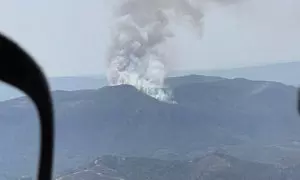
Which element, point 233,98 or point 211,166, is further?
point 233,98

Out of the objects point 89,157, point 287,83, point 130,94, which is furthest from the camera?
point 287,83

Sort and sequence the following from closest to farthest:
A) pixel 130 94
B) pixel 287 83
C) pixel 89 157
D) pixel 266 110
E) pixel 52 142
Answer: pixel 52 142 < pixel 89 157 < pixel 130 94 < pixel 266 110 < pixel 287 83

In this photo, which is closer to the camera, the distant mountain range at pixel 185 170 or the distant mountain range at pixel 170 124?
the distant mountain range at pixel 185 170

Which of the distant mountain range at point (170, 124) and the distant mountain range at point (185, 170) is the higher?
the distant mountain range at point (170, 124)

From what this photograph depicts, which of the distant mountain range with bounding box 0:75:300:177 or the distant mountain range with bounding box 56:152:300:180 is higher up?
the distant mountain range with bounding box 0:75:300:177

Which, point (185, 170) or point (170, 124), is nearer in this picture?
point (185, 170)

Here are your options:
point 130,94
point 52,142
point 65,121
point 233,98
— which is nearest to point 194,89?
point 233,98

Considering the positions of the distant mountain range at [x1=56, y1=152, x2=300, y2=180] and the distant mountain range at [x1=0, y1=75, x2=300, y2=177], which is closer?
the distant mountain range at [x1=56, y1=152, x2=300, y2=180]

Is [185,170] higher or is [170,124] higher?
[170,124]

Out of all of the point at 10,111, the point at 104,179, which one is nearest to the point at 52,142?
the point at 104,179

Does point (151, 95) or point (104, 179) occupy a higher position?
point (151, 95)

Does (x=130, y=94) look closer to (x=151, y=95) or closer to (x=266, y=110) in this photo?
(x=151, y=95)
